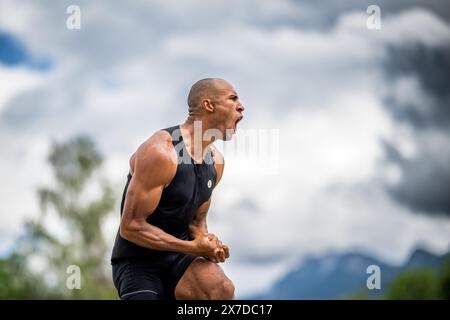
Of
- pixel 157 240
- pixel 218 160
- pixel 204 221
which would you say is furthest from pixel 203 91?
pixel 157 240

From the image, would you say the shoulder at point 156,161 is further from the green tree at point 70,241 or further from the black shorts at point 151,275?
the green tree at point 70,241

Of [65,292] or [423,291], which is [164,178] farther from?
[423,291]

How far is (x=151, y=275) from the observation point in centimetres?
642

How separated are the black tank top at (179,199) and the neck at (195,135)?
0.06 metres

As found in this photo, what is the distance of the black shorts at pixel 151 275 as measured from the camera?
20.7ft

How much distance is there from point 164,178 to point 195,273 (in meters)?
0.86

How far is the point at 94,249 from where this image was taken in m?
29.2

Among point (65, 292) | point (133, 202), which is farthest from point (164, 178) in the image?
point (65, 292)

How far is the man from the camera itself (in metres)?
6.03

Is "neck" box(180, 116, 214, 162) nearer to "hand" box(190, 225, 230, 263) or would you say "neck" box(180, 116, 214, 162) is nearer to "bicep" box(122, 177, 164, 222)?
"bicep" box(122, 177, 164, 222)

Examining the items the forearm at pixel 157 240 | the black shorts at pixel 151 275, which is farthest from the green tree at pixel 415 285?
the forearm at pixel 157 240

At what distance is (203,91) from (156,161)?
2.67 ft
